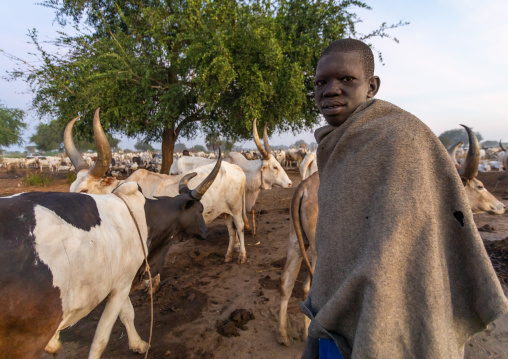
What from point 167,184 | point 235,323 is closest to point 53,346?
point 235,323

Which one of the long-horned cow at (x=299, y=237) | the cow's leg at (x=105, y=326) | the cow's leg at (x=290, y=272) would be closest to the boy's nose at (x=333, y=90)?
the long-horned cow at (x=299, y=237)

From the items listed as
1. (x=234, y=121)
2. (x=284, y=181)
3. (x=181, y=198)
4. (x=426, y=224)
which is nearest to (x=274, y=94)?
(x=234, y=121)

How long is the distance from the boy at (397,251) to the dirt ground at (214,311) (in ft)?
7.89

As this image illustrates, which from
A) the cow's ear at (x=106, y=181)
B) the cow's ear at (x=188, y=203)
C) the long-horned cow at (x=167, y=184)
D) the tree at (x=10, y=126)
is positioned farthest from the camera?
the tree at (x=10, y=126)

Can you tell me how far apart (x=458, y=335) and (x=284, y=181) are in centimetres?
623

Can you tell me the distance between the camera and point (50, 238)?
1929 millimetres

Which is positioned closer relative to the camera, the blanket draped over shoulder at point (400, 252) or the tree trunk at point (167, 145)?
the blanket draped over shoulder at point (400, 252)

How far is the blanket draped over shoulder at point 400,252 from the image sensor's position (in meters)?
0.94

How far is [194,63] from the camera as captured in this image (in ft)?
28.7

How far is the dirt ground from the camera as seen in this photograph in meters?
3.17

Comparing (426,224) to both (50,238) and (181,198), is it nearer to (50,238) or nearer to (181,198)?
(50,238)

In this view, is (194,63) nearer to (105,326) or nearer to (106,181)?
(106,181)

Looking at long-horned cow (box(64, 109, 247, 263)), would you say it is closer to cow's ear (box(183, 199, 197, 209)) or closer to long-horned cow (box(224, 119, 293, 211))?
long-horned cow (box(224, 119, 293, 211))

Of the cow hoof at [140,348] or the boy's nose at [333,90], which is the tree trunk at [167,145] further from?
the boy's nose at [333,90]
